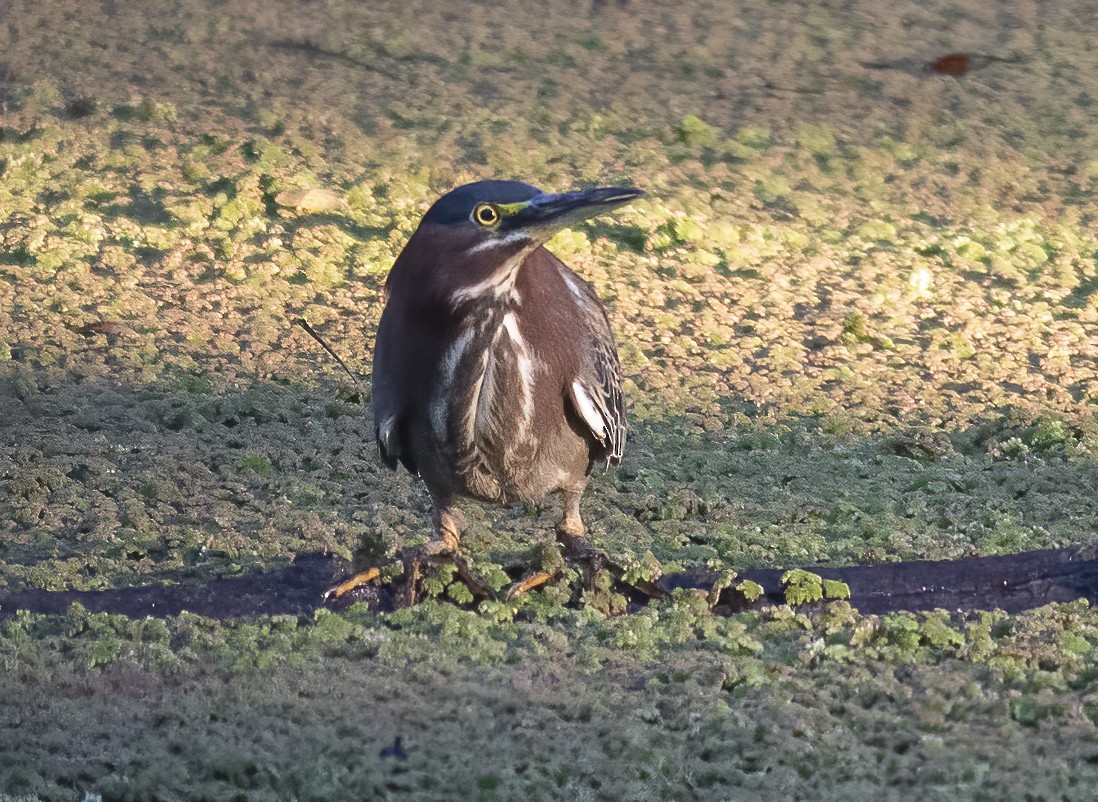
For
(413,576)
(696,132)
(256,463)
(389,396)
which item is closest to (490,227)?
(389,396)

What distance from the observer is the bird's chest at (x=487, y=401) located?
138 inches

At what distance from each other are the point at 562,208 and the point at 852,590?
110cm

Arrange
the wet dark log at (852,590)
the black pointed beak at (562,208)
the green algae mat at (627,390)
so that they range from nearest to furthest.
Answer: the green algae mat at (627,390) < the black pointed beak at (562,208) < the wet dark log at (852,590)

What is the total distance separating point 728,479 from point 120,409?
2.06 m

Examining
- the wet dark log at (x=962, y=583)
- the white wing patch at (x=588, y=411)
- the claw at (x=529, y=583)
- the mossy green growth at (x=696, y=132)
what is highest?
the white wing patch at (x=588, y=411)

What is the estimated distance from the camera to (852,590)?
138 inches

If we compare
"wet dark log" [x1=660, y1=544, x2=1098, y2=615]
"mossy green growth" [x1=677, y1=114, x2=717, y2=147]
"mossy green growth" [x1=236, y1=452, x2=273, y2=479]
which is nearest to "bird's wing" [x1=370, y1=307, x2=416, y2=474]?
"wet dark log" [x1=660, y1=544, x2=1098, y2=615]

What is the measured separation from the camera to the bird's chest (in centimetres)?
351

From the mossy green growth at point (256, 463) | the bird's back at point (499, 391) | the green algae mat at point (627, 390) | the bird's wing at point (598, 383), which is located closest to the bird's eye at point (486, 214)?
the bird's back at point (499, 391)

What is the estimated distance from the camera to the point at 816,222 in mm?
6852

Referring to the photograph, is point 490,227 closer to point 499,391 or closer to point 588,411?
point 499,391

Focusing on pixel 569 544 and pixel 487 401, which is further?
pixel 569 544

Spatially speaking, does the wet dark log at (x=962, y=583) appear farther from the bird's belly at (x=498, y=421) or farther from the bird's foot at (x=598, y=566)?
the bird's belly at (x=498, y=421)

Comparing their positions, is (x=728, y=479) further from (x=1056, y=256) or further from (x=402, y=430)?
(x=1056, y=256)
